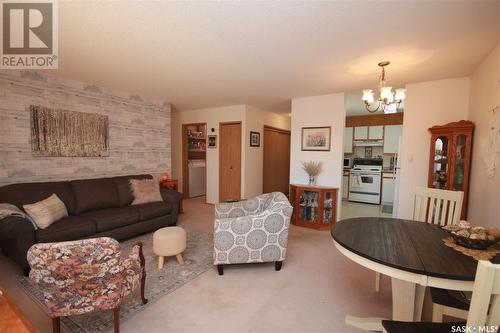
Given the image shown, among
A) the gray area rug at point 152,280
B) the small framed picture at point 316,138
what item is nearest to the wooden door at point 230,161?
the small framed picture at point 316,138

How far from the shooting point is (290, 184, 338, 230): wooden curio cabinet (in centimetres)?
400

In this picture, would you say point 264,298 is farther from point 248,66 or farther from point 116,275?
point 248,66

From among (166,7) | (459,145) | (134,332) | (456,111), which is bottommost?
(134,332)

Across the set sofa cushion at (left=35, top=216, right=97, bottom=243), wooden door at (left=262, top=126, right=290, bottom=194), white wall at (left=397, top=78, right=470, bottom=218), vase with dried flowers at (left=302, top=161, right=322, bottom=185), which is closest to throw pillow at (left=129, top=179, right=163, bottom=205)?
sofa cushion at (left=35, top=216, right=97, bottom=243)

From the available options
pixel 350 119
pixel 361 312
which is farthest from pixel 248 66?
pixel 350 119

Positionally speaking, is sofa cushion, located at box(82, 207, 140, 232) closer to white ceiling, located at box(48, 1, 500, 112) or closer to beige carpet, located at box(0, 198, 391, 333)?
beige carpet, located at box(0, 198, 391, 333)

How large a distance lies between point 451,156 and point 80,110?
5.40 meters

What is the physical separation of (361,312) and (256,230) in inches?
44.2

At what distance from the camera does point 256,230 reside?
2.40 metres

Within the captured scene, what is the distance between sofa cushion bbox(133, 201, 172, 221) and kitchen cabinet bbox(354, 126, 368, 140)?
16.4ft

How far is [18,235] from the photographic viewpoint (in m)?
2.26

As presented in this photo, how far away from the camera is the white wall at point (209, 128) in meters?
5.26

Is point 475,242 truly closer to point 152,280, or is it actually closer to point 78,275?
point 78,275

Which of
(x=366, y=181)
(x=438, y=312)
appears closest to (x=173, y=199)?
(x=438, y=312)
